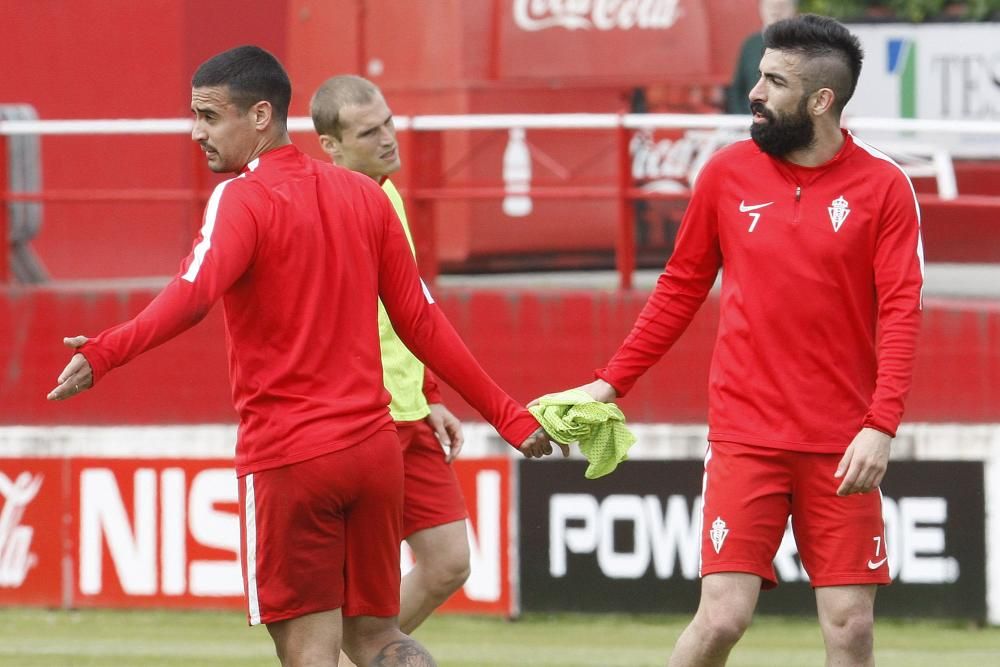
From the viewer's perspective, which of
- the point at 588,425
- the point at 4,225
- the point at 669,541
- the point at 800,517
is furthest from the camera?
the point at 4,225

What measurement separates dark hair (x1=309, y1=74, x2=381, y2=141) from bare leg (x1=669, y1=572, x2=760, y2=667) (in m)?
2.05

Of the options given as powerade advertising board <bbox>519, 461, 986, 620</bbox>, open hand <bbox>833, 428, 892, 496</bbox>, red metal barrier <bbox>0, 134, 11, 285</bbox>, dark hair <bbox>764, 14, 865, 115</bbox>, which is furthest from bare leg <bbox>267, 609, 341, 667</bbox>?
red metal barrier <bbox>0, 134, 11, 285</bbox>

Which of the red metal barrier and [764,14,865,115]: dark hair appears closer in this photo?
[764,14,865,115]: dark hair

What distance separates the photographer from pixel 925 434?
915 cm

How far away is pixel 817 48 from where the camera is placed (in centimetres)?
550

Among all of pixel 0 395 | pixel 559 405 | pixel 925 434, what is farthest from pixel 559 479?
pixel 559 405

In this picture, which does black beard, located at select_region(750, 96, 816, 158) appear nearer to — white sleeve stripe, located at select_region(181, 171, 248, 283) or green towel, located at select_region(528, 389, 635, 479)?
green towel, located at select_region(528, 389, 635, 479)

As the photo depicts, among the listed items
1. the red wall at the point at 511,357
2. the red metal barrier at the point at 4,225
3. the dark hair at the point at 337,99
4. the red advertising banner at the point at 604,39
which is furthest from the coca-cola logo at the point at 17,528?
the red advertising banner at the point at 604,39

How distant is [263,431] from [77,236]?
828cm

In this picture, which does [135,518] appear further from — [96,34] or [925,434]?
[96,34]

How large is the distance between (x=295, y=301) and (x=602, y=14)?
922cm

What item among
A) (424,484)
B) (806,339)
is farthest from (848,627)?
(424,484)

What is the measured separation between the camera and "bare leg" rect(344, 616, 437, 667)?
5188mm

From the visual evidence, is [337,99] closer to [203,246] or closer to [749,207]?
[749,207]
